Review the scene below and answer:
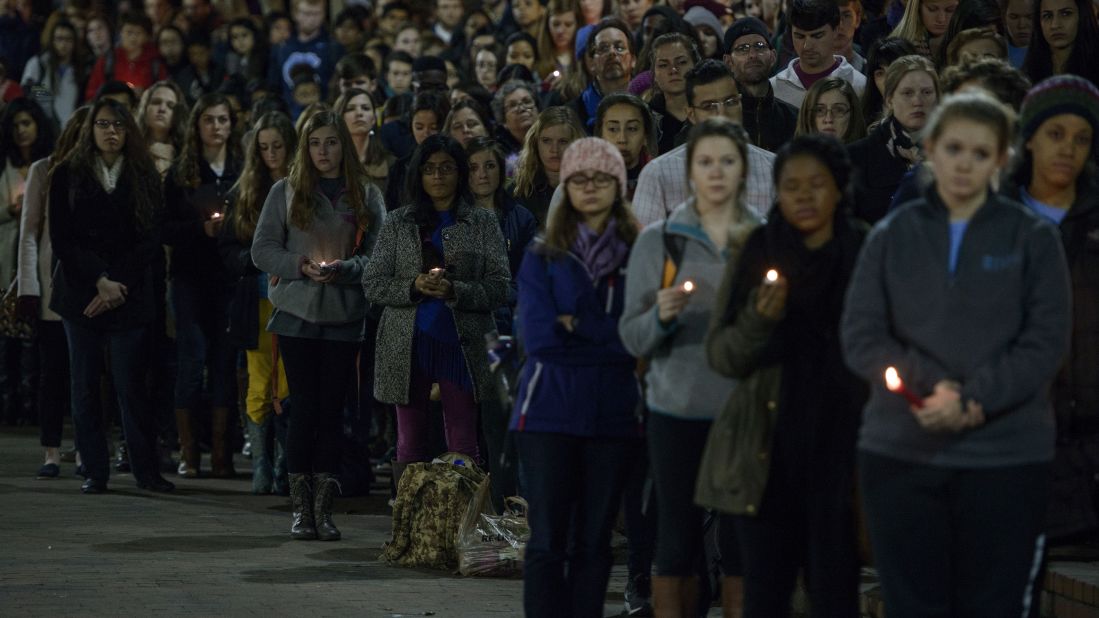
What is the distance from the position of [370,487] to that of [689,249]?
6.23 meters

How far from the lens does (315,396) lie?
33.4 ft

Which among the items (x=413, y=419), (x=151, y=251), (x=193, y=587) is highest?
(x=151, y=251)

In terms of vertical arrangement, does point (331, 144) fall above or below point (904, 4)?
below

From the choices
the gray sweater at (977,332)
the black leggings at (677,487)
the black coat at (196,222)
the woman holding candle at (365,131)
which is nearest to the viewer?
the gray sweater at (977,332)

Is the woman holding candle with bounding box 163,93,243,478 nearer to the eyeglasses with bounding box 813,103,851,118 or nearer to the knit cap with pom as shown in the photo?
the eyeglasses with bounding box 813,103,851,118

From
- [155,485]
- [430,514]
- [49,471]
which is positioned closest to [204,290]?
[155,485]

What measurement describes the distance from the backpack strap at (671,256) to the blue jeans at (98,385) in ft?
20.1

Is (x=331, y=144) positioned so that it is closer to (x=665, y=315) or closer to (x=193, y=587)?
(x=193, y=587)

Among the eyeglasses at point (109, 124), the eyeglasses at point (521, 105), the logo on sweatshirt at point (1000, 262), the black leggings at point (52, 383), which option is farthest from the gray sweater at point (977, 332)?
the black leggings at point (52, 383)

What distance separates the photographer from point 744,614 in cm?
629

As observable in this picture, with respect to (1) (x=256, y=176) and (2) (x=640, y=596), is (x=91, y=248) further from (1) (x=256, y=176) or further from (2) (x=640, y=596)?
(2) (x=640, y=596)

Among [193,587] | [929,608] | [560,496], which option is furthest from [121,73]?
[929,608]

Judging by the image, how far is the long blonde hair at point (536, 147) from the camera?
10.3 metres

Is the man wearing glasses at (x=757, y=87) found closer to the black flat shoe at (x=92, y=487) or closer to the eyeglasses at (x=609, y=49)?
the eyeglasses at (x=609, y=49)
